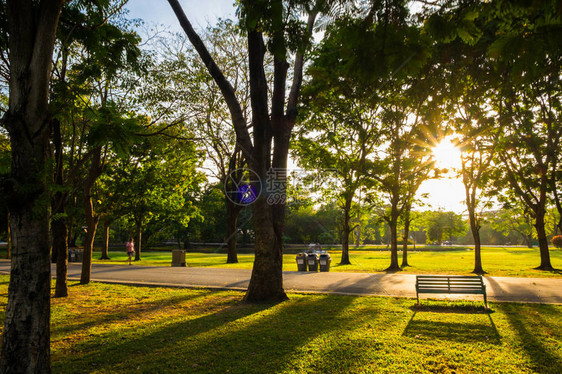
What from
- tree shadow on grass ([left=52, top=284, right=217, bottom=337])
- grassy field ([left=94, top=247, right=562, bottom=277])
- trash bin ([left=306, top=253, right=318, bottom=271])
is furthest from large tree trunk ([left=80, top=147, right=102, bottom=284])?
trash bin ([left=306, top=253, right=318, bottom=271])

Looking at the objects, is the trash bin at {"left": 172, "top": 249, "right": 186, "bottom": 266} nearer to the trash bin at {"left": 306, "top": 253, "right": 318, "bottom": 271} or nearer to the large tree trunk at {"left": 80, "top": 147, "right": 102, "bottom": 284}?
the large tree trunk at {"left": 80, "top": 147, "right": 102, "bottom": 284}

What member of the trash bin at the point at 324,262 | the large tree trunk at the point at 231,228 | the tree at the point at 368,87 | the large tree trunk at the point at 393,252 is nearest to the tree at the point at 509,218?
the large tree trunk at the point at 393,252

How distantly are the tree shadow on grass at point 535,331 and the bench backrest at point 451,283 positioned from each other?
2.71ft

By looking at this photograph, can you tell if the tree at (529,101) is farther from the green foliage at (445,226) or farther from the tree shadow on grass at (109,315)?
the green foliage at (445,226)

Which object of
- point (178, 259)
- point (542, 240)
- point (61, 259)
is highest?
point (61, 259)

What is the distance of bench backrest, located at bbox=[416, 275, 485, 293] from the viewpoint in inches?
327

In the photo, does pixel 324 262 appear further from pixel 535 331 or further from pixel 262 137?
pixel 535 331

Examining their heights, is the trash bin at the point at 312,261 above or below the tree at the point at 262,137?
below

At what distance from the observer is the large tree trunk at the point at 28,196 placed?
147 inches

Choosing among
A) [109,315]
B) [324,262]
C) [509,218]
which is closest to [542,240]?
[324,262]

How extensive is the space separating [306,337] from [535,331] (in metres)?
4.45

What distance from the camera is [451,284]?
27.9 feet

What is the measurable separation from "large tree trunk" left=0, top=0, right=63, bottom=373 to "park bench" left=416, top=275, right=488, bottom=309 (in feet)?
26.4

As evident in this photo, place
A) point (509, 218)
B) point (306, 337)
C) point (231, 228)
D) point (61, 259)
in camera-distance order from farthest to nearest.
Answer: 1. point (509, 218)
2. point (231, 228)
3. point (61, 259)
4. point (306, 337)
